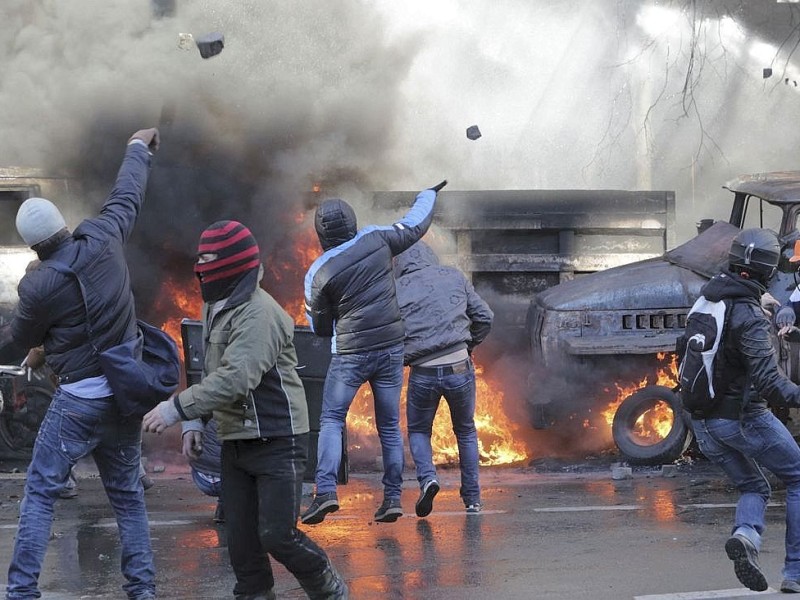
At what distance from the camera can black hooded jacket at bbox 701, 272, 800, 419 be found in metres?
5.46

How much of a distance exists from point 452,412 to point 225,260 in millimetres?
3249

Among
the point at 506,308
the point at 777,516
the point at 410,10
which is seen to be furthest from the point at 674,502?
the point at 410,10

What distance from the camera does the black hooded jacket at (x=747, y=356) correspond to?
546 centimetres

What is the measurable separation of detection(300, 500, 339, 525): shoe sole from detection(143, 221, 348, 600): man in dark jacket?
2.02 metres

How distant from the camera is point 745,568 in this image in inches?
212

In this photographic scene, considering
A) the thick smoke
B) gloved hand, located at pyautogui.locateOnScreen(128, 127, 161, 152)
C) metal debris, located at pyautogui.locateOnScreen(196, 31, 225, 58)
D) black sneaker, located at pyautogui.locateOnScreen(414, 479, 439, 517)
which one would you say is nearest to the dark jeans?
gloved hand, located at pyautogui.locateOnScreen(128, 127, 161, 152)

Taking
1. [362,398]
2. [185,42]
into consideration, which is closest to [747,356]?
[362,398]

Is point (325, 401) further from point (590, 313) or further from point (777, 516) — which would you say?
point (590, 313)

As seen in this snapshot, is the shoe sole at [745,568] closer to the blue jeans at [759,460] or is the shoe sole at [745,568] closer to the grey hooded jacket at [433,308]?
the blue jeans at [759,460]

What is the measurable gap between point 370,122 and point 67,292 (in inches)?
337

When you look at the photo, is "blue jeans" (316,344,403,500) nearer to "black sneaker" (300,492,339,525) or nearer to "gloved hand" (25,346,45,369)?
"black sneaker" (300,492,339,525)

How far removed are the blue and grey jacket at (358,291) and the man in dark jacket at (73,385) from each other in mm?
1896

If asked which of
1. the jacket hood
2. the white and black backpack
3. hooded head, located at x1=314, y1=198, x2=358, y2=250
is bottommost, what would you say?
the white and black backpack

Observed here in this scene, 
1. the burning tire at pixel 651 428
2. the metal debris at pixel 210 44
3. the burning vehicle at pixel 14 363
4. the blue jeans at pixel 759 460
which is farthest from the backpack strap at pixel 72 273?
the metal debris at pixel 210 44
